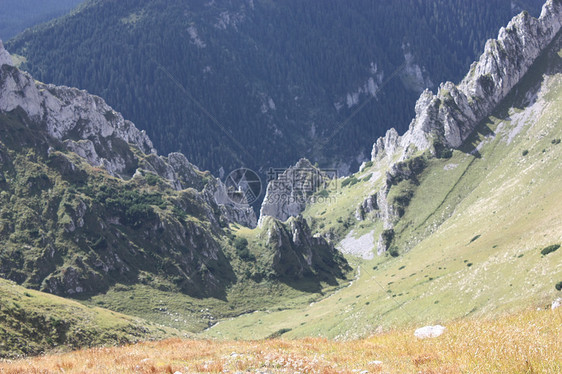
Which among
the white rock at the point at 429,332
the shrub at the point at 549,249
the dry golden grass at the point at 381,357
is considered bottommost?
the shrub at the point at 549,249

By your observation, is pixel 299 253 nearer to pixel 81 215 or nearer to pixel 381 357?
pixel 81 215

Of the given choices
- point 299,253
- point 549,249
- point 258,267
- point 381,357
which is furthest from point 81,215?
point 381,357

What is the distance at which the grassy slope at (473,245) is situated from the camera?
2628 inches

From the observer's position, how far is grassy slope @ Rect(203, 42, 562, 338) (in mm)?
66750

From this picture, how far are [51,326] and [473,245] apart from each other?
88450 millimetres

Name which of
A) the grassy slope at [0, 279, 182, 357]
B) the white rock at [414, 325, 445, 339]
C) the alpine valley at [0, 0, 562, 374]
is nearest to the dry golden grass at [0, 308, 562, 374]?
the alpine valley at [0, 0, 562, 374]

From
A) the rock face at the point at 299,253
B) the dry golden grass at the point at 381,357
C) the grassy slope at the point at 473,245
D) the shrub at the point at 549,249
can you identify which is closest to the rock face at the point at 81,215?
the rock face at the point at 299,253

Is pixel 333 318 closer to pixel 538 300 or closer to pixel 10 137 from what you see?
pixel 538 300

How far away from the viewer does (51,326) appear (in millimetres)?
63062

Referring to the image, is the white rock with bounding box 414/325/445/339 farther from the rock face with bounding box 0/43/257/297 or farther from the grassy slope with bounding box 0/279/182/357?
the rock face with bounding box 0/43/257/297

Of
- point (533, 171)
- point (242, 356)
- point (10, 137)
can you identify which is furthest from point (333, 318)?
point (10, 137)

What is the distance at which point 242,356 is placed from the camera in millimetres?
26031

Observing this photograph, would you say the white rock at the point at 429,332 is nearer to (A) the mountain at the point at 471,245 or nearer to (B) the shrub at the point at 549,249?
(A) the mountain at the point at 471,245

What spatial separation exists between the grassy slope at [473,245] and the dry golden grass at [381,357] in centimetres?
3419
